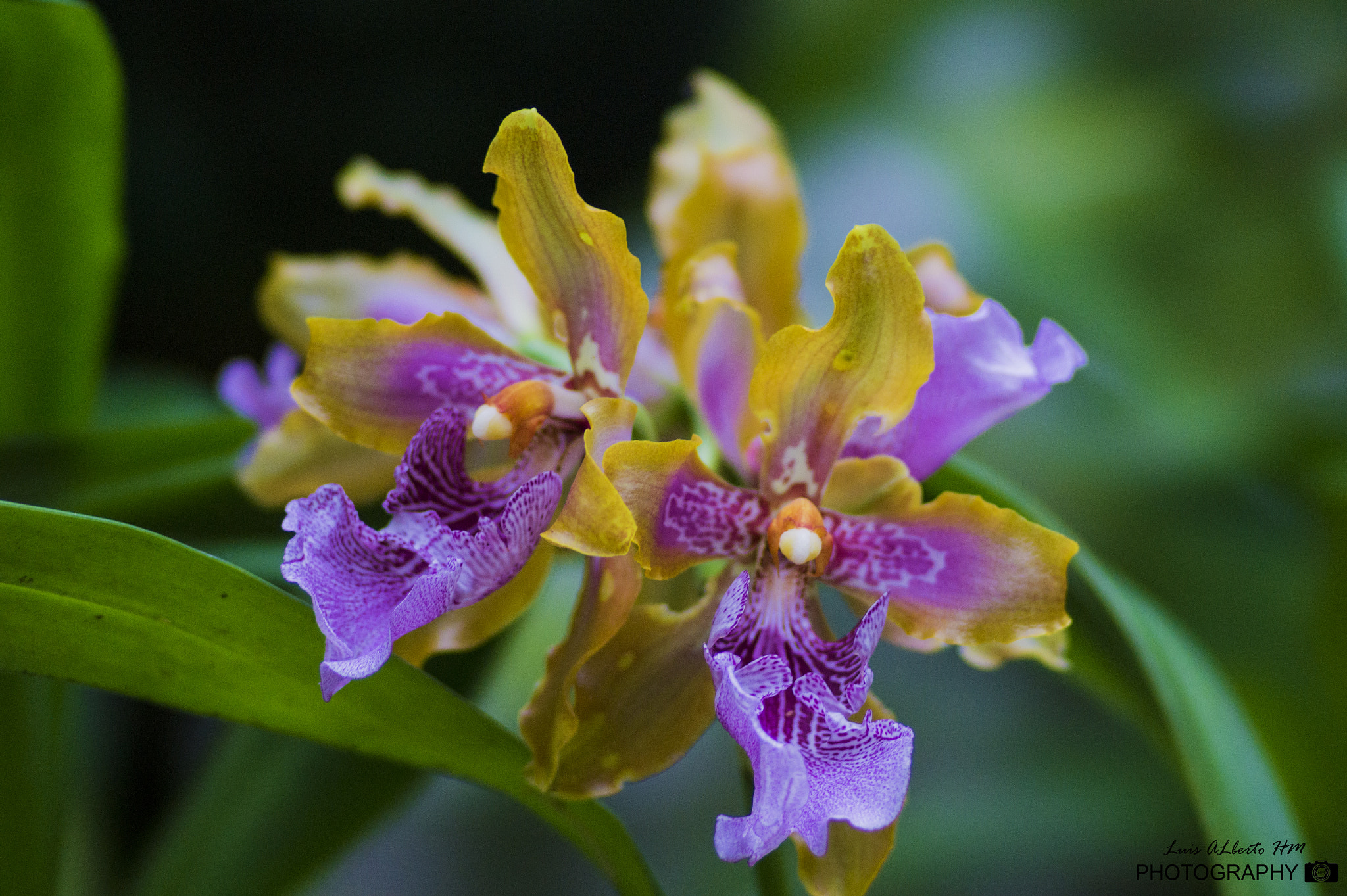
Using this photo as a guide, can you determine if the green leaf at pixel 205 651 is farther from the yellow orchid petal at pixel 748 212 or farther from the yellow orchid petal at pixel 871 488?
the yellow orchid petal at pixel 748 212

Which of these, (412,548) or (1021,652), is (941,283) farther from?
(412,548)

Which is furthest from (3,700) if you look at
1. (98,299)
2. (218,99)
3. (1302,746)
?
(1302,746)

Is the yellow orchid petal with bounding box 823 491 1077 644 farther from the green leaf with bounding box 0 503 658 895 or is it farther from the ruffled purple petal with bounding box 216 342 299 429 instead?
the ruffled purple petal with bounding box 216 342 299 429

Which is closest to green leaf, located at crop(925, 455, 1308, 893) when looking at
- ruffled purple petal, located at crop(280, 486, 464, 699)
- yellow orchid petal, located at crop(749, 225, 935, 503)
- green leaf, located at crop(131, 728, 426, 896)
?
yellow orchid petal, located at crop(749, 225, 935, 503)

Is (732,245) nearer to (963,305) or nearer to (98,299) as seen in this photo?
(963,305)

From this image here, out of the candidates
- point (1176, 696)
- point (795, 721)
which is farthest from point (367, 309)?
point (1176, 696)

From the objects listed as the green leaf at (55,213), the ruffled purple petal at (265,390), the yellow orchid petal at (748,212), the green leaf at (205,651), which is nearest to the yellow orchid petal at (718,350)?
the yellow orchid petal at (748,212)
